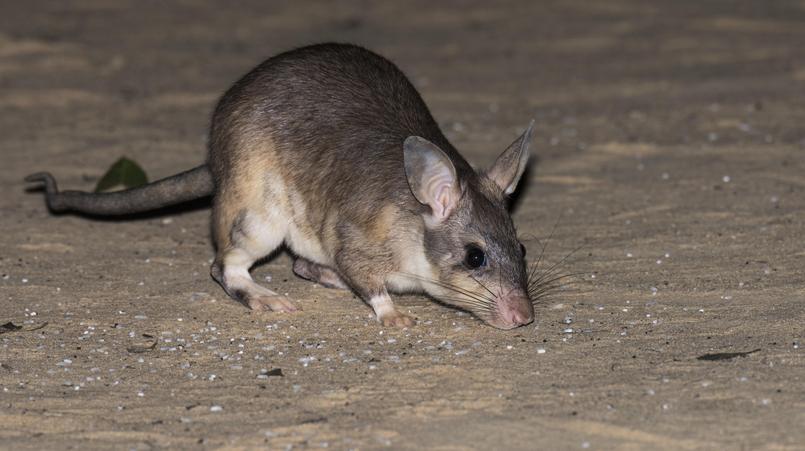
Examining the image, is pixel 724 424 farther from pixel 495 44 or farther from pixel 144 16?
pixel 144 16

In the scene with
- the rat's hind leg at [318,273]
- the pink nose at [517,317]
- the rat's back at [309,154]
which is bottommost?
the rat's hind leg at [318,273]

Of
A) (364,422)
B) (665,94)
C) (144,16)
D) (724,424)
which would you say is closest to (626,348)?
(724,424)

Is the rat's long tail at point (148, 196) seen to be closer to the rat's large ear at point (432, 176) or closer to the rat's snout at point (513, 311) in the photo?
the rat's large ear at point (432, 176)

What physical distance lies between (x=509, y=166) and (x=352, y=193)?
2.59 ft

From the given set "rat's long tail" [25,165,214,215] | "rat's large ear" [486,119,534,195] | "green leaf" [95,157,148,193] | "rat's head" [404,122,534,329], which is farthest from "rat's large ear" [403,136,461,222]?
"green leaf" [95,157,148,193]

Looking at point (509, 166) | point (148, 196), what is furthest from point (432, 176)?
point (148, 196)

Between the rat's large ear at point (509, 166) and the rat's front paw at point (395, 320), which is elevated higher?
the rat's large ear at point (509, 166)

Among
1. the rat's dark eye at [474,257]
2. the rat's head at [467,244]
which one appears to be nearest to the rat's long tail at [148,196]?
the rat's head at [467,244]

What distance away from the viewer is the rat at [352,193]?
6191 mm

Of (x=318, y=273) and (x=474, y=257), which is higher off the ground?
(x=474, y=257)

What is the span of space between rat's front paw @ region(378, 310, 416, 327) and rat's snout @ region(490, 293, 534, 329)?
17.8 inches

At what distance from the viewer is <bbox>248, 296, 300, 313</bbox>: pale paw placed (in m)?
→ 6.65

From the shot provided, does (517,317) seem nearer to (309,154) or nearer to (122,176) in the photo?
(309,154)

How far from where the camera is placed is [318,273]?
7160 mm
